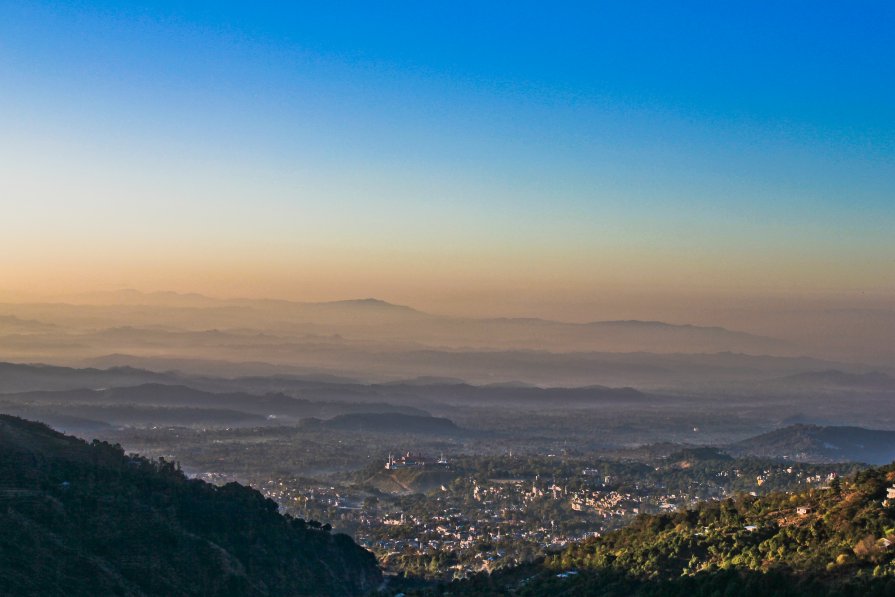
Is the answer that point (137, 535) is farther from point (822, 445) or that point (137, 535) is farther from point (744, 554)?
point (822, 445)

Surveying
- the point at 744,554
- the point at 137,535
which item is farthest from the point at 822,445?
the point at 744,554

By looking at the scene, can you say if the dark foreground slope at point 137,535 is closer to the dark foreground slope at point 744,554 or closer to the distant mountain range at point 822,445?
the dark foreground slope at point 744,554

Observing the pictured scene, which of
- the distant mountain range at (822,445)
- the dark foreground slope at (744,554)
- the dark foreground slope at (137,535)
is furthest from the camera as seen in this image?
the distant mountain range at (822,445)

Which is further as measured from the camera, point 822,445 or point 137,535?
point 822,445

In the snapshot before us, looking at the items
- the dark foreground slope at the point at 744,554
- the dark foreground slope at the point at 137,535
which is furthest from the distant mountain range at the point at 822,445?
the dark foreground slope at the point at 744,554

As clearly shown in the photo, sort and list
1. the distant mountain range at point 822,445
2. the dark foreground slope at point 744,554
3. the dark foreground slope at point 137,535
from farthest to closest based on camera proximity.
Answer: the distant mountain range at point 822,445 < the dark foreground slope at point 137,535 < the dark foreground slope at point 744,554

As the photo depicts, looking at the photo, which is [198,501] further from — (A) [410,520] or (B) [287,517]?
(A) [410,520]
